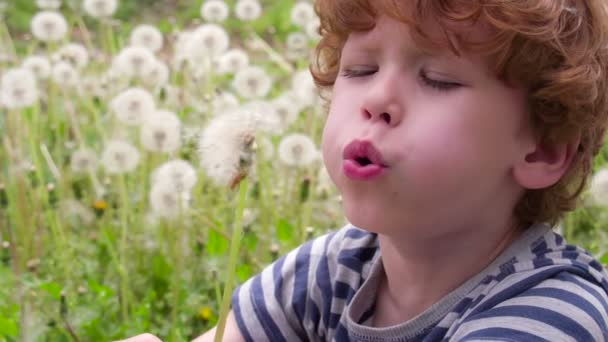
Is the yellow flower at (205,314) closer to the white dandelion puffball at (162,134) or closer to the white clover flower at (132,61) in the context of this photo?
the white dandelion puffball at (162,134)

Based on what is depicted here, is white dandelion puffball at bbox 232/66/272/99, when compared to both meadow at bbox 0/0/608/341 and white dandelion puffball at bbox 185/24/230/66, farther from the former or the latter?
white dandelion puffball at bbox 185/24/230/66

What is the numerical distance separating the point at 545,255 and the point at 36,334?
2.22 feet

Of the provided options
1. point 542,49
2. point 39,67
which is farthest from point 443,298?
point 39,67

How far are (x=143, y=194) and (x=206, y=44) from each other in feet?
1.28

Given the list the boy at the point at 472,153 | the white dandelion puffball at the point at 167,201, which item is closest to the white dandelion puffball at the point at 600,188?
the boy at the point at 472,153

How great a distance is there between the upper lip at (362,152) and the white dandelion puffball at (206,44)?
1.08m

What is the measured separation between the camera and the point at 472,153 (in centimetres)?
104

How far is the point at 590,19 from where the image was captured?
1.10 metres

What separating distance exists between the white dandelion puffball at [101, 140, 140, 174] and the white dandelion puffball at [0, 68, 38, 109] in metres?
0.21

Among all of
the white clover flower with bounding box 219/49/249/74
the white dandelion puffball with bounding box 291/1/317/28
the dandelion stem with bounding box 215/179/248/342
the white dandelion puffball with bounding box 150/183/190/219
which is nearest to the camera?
the dandelion stem with bounding box 215/179/248/342

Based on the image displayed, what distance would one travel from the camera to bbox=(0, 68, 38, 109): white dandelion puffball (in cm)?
196

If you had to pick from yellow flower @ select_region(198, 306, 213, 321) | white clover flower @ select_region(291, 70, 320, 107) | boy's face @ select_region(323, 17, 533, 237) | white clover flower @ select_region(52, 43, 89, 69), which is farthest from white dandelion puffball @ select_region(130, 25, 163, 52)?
boy's face @ select_region(323, 17, 533, 237)

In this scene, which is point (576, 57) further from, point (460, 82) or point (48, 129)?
point (48, 129)

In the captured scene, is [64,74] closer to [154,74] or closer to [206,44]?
[154,74]
